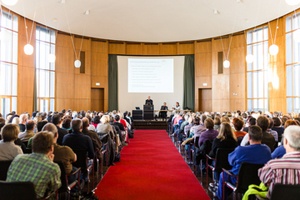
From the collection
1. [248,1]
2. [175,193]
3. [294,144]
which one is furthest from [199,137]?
[248,1]

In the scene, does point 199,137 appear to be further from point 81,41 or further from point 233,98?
point 81,41

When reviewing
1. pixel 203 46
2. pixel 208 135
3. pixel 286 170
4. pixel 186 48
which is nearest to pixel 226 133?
pixel 208 135

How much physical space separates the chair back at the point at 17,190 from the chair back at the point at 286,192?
6.06 ft

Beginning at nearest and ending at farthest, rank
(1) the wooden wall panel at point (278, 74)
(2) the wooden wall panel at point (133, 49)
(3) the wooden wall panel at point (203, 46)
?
(1) the wooden wall panel at point (278, 74) < (3) the wooden wall panel at point (203, 46) < (2) the wooden wall panel at point (133, 49)

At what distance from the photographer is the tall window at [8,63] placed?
36.6ft

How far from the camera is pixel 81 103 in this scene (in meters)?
16.0

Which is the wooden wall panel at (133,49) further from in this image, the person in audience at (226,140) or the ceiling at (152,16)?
the person in audience at (226,140)

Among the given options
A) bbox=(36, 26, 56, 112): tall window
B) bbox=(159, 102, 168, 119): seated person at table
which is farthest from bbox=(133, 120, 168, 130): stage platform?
bbox=(36, 26, 56, 112): tall window

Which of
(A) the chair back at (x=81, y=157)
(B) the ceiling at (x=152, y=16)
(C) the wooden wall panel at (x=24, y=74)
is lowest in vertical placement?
(A) the chair back at (x=81, y=157)

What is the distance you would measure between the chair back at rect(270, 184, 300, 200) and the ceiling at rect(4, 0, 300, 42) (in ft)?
35.1

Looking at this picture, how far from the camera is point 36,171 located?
2371mm

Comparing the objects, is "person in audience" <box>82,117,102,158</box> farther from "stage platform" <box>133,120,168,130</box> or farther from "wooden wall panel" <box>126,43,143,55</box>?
"wooden wall panel" <box>126,43,143,55</box>

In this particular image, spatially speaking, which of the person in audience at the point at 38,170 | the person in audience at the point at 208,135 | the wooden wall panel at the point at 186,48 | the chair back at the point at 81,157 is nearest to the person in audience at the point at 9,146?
the person in audience at the point at 38,170

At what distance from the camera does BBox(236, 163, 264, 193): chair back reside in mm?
2865
